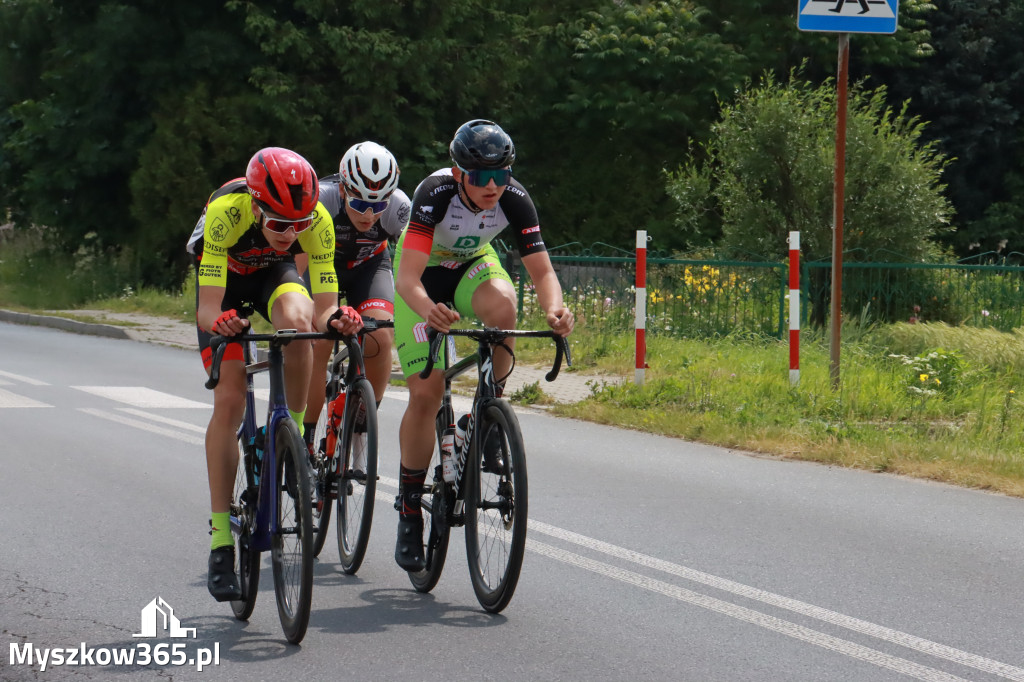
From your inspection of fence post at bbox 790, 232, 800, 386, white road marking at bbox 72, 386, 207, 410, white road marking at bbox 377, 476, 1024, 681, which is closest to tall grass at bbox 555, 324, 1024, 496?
fence post at bbox 790, 232, 800, 386

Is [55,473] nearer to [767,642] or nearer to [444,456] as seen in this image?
[444,456]

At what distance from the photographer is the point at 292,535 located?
5.06m

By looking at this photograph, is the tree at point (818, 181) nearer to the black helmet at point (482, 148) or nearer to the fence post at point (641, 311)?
the fence post at point (641, 311)

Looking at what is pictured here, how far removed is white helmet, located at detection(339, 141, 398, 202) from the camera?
652 cm

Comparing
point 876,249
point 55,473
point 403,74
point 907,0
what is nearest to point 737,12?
point 907,0

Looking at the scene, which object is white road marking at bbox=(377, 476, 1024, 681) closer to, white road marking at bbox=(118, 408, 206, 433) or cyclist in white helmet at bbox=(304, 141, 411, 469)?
cyclist in white helmet at bbox=(304, 141, 411, 469)

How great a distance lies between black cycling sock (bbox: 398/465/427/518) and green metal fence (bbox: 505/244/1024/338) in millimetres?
10013

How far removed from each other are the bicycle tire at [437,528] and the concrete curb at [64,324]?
48.9ft

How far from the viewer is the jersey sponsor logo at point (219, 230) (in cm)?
540

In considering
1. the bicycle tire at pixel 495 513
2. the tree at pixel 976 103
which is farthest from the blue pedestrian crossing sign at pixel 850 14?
the tree at pixel 976 103

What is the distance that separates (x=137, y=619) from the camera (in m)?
5.34

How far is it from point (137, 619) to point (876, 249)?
14.0m

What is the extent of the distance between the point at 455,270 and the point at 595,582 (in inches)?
57.4

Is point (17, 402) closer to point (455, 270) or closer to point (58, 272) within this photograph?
point (455, 270)
